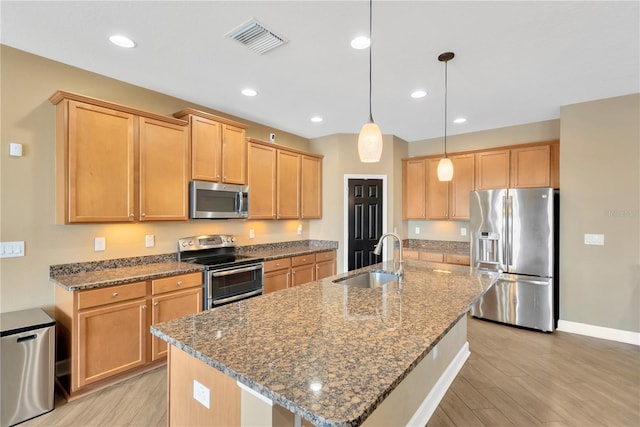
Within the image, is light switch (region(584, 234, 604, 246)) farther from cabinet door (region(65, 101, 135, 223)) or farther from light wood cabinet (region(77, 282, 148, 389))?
cabinet door (region(65, 101, 135, 223))

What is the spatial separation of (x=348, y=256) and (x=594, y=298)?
10.3 feet

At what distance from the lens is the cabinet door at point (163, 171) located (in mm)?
2930

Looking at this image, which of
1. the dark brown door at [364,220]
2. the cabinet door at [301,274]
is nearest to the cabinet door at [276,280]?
the cabinet door at [301,274]

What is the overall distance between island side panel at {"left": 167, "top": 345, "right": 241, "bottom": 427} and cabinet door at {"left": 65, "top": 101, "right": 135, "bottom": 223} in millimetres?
1826

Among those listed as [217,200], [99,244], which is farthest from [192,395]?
[217,200]

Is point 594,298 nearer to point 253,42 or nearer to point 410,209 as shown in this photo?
point 410,209

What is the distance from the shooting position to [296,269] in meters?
4.22

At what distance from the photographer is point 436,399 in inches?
89.0

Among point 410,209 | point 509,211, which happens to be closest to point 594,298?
point 509,211

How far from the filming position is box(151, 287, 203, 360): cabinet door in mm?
2715

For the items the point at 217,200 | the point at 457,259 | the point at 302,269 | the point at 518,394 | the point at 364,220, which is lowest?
the point at 518,394

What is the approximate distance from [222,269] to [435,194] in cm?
362

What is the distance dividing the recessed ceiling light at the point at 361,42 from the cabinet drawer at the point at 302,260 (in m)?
2.73

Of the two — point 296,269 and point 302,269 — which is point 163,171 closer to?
point 296,269
